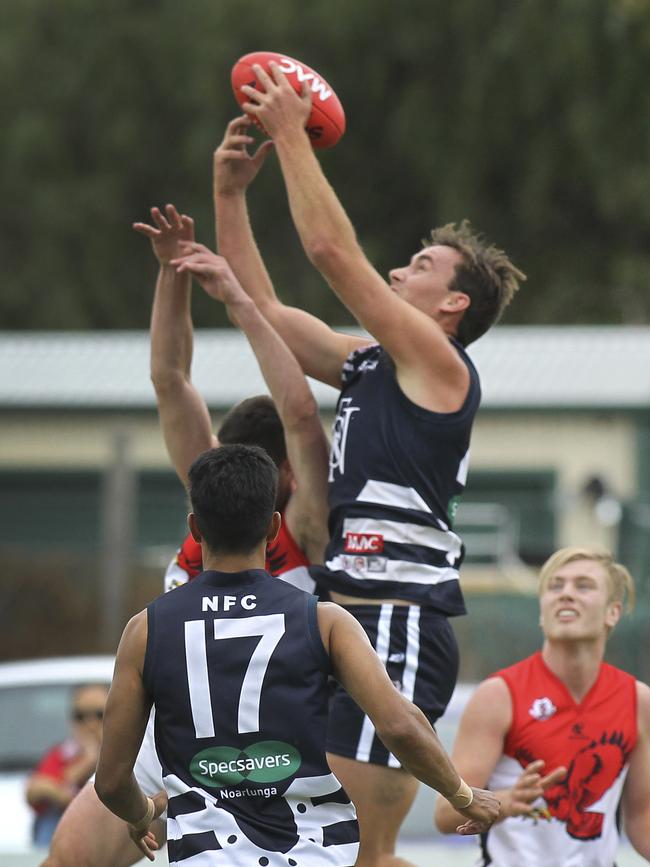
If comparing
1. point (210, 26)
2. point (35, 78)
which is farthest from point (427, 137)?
point (35, 78)

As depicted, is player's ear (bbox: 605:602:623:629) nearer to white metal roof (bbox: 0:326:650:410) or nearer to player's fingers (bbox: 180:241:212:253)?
player's fingers (bbox: 180:241:212:253)

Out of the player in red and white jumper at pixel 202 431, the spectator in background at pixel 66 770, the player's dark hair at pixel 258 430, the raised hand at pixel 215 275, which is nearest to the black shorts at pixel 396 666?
the player in red and white jumper at pixel 202 431

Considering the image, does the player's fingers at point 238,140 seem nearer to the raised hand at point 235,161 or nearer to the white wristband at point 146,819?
the raised hand at point 235,161

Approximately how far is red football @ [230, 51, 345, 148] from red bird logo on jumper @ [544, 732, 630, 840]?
2386 millimetres

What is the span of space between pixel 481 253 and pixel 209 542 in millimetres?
1822

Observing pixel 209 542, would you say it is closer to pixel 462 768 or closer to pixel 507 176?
pixel 462 768

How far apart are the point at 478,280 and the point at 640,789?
6.28ft

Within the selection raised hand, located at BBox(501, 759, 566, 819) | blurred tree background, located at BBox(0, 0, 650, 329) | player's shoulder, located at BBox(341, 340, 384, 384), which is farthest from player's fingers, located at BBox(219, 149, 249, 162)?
blurred tree background, located at BBox(0, 0, 650, 329)

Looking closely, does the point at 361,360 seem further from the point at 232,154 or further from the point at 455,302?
the point at 232,154

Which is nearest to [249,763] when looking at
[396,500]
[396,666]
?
[396,666]

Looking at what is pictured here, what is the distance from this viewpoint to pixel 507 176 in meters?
26.0

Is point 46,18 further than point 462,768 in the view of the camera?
Yes

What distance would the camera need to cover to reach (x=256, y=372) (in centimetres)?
2194

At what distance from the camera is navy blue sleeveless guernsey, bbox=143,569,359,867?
368 cm
